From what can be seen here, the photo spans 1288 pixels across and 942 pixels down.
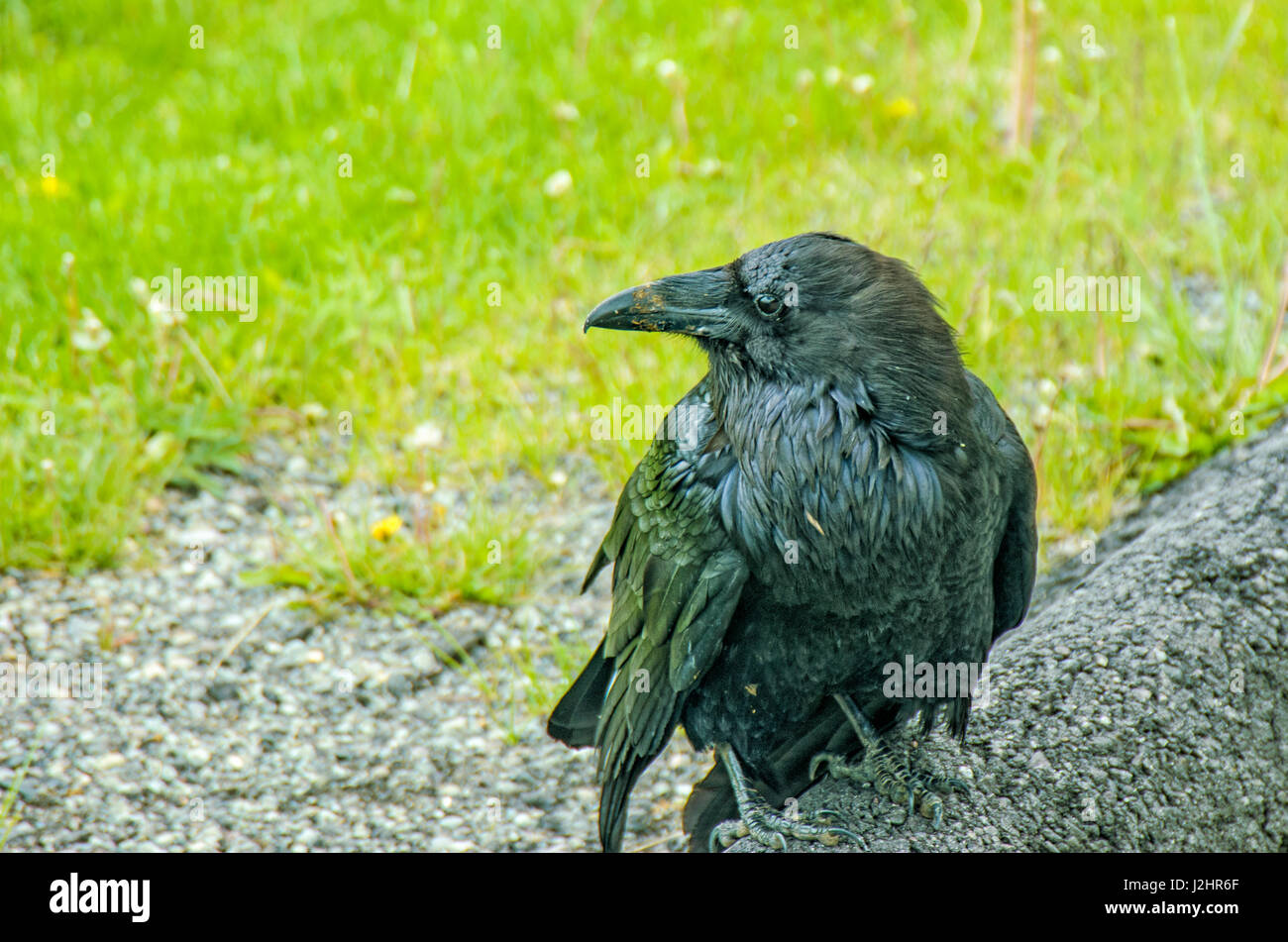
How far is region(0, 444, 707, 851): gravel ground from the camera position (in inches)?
129

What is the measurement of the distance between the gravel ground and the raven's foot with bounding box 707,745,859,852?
0.36 m

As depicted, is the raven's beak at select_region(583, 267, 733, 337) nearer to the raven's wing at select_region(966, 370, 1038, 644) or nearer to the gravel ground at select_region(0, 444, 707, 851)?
the raven's wing at select_region(966, 370, 1038, 644)

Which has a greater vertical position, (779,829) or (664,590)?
(664,590)

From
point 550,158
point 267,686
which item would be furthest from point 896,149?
point 267,686

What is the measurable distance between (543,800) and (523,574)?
85 cm

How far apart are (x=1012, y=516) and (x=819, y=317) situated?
0.78 meters

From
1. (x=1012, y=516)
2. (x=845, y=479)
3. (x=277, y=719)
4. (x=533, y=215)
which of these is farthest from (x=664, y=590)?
(x=533, y=215)

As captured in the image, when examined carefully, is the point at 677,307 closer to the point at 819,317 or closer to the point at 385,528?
the point at 819,317

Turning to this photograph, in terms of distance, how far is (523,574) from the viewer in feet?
13.5

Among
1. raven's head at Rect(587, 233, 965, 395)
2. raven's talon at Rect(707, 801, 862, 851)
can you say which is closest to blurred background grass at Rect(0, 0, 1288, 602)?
raven's talon at Rect(707, 801, 862, 851)

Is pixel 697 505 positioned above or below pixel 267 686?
above

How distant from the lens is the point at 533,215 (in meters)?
5.56

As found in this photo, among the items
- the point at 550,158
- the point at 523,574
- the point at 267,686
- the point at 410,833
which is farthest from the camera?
the point at 550,158
